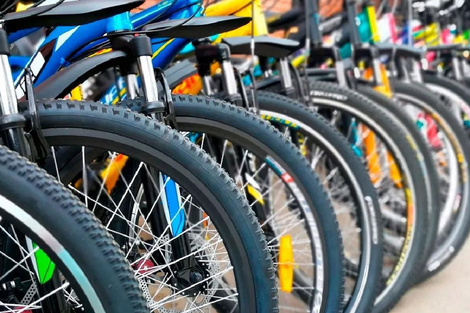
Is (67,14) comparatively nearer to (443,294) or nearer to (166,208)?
(166,208)

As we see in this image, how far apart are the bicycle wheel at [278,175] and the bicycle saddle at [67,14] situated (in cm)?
18

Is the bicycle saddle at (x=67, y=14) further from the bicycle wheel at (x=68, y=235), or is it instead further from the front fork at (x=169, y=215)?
the bicycle wheel at (x=68, y=235)

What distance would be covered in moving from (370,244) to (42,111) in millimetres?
972

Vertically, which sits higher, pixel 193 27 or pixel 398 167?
pixel 193 27

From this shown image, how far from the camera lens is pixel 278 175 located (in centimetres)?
133

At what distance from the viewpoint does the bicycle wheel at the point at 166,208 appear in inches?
37.6

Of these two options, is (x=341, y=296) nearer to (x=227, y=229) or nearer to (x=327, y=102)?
(x=227, y=229)

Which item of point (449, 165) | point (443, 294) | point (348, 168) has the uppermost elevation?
point (348, 168)

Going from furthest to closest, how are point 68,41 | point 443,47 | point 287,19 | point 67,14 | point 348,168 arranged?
point 443,47, point 287,19, point 348,168, point 68,41, point 67,14

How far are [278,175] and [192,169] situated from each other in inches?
14.6

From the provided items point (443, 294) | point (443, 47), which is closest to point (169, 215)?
point (443, 294)

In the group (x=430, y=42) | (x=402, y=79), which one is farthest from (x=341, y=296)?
(x=430, y=42)

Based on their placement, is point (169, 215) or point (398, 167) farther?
point (398, 167)

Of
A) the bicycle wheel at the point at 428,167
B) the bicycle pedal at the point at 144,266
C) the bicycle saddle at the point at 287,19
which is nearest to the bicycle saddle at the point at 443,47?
the bicycle saddle at the point at 287,19
